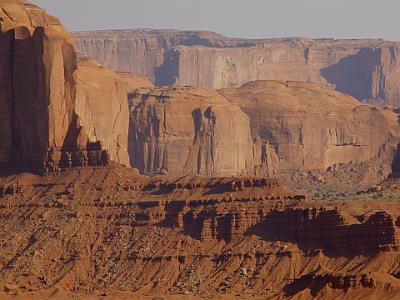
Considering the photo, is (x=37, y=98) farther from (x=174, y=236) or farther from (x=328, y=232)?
(x=328, y=232)

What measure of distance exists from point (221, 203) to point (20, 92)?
2189cm

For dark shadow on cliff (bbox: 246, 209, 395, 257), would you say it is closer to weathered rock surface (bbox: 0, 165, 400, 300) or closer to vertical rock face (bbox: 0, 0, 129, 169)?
weathered rock surface (bbox: 0, 165, 400, 300)

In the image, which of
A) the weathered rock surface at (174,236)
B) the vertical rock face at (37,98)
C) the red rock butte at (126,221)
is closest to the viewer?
the weathered rock surface at (174,236)

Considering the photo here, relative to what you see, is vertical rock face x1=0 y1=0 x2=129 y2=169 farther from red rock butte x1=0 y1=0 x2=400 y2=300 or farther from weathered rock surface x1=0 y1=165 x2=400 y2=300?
weathered rock surface x1=0 y1=165 x2=400 y2=300

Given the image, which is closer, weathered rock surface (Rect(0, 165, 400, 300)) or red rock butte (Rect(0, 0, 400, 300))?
weathered rock surface (Rect(0, 165, 400, 300))

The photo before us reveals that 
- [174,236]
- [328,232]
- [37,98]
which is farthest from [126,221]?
[328,232]

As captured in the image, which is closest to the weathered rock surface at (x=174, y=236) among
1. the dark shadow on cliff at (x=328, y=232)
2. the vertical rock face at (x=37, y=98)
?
the dark shadow on cliff at (x=328, y=232)

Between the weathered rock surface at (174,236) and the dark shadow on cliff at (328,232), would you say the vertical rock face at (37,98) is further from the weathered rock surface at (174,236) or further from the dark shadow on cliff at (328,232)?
the dark shadow on cliff at (328,232)

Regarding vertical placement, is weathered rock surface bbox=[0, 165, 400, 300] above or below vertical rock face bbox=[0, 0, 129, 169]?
below

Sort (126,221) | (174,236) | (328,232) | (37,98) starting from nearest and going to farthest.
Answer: (328,232) < (174,236) < (126,221) < (37,98)

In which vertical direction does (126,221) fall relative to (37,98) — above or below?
below

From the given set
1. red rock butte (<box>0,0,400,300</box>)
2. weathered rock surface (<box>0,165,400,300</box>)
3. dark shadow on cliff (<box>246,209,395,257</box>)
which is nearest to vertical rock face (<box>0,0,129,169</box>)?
red rock butte (<box>0,0,400,300</box>)

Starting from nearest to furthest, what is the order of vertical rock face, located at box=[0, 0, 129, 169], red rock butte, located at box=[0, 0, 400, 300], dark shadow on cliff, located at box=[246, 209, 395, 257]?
dark shadow on cliff, located at box=[246, 209, 395, 257], red rock butte, located at box=[0, 0, 400, 300], vertical rock face, located at box=[0, 0, 129, 169]

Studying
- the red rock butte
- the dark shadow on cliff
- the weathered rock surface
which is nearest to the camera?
the dark shadow on cliff
